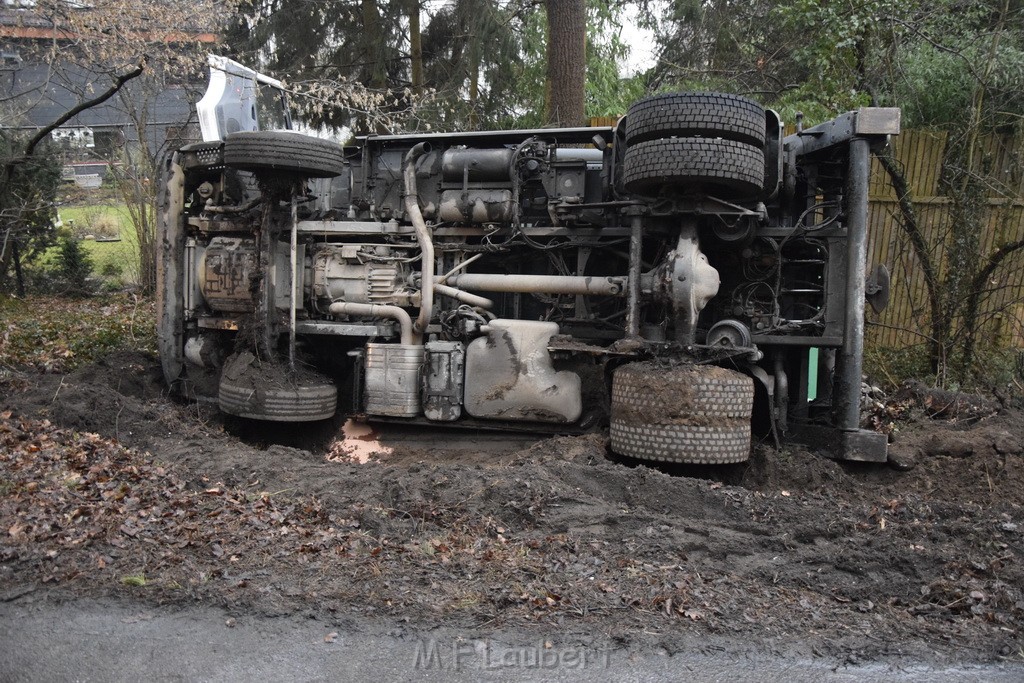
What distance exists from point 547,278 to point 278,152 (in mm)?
2175

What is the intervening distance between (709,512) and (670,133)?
2.33 m

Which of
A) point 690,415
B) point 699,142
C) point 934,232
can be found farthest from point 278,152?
point 934,232

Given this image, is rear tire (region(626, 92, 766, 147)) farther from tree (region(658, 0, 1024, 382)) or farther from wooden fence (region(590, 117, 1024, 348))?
wooden fence (region(590, 117, 1024, 348))

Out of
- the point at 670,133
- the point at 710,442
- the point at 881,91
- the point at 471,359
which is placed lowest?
the point at 710,442

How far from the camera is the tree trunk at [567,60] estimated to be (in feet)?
32.8

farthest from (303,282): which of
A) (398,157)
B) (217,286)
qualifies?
(398,157)

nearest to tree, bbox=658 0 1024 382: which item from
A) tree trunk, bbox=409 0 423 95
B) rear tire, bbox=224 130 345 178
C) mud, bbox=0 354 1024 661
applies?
mud, bbox=0 354 1024 661

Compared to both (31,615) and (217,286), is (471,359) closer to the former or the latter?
(217,286)

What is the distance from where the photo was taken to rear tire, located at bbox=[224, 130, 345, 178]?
6316 millimetres

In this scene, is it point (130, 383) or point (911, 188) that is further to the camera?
point (911, 188)

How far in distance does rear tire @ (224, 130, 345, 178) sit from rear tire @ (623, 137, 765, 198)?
2376 mm

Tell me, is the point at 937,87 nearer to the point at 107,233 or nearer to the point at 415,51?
the point at 415,51

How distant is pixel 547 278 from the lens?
6406 mm

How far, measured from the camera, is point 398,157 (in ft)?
23.8
